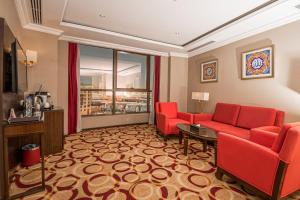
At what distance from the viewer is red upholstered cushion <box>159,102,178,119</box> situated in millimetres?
4158

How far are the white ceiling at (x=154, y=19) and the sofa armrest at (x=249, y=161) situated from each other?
2.28m

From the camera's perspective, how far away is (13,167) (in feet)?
7.07

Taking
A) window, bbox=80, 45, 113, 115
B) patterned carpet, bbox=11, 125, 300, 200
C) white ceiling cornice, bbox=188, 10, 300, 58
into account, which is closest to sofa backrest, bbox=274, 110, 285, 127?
patterned carpet, bbox=11, 125, 300, 200

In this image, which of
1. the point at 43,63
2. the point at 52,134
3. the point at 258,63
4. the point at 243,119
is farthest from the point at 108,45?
the point at 243,119

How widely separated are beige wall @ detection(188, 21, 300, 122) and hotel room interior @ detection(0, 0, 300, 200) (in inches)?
0.8

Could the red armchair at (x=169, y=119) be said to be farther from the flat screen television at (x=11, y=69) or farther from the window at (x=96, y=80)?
the flat screen television at (x=11, y=69)

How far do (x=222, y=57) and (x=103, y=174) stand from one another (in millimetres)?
4034

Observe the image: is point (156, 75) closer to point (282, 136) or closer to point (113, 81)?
point (113, 81)

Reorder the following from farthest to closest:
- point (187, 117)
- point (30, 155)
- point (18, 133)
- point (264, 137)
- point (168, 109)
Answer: point (168, 109) → point (187, 117) → point (30, 155) → point (264, 137) → point (18, 133)

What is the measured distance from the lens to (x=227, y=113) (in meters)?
3.64

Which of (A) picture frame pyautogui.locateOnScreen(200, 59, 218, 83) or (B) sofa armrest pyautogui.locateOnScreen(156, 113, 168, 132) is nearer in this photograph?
(B) sofa armrest pyautogui.locateOnScreen(156, 113, 168, 132)

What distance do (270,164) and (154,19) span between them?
302 cm

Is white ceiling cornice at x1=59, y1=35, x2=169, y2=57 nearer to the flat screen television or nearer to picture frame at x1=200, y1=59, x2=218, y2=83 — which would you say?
picture frame at x1=200, y1=59, x2=218, y2=83

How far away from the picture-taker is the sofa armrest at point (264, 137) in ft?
6.30
